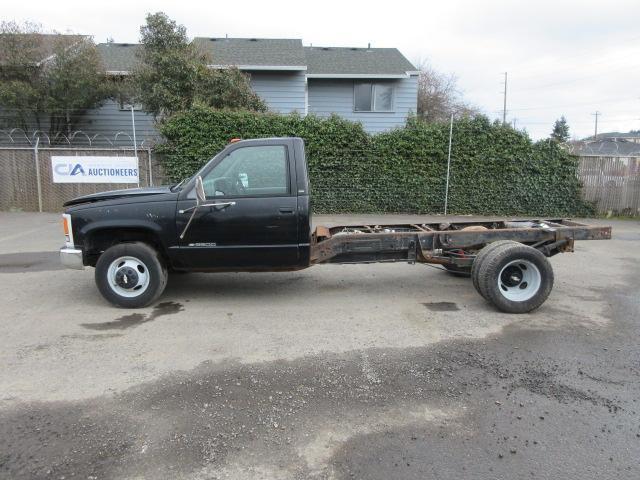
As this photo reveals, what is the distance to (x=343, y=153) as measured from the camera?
43.2ft

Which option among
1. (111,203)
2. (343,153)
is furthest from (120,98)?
(111,203)

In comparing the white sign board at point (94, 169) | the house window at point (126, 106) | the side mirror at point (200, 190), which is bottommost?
the side mirror at point (200, 190)

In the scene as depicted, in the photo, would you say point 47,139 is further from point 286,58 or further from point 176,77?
point 286,58

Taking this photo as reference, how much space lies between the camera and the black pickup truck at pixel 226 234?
536cm

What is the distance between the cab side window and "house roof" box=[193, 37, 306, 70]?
1223 centimetres

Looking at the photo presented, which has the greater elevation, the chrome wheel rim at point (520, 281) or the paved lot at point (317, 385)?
the chrome wheel rim at point (520, 281)

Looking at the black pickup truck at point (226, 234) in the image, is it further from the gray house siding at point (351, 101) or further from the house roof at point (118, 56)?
the gray house siding at point (351, 101)

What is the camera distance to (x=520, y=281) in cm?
551

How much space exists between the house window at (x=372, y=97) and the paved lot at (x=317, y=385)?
561 inches

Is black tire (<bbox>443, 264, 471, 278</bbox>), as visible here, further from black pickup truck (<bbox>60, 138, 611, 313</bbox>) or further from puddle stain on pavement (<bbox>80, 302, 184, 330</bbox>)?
puddle stain on pavement (<bbox>80, 302, 184, 330</bbox>)

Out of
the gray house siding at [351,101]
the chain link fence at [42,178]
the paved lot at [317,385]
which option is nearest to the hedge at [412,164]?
the chain link fence at [42,178]

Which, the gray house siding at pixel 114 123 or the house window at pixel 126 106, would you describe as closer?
the house window at pixel 126 106

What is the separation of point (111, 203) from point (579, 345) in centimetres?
519

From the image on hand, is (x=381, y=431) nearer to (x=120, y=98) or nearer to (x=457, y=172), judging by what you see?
(x=457, y=172)
